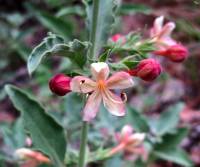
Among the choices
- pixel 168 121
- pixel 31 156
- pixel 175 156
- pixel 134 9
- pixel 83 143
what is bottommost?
pixel 175 156

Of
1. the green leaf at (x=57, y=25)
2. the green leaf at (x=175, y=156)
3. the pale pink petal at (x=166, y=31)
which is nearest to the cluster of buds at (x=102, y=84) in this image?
the pale pink petal at (x=166, y=31)

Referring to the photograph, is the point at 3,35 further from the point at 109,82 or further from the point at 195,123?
the point at 109,82

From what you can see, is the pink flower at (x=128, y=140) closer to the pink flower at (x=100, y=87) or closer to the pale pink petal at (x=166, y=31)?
the pale pink petal at (x=166, y=31)

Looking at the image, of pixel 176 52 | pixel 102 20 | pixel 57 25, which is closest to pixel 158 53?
pixel 176 52

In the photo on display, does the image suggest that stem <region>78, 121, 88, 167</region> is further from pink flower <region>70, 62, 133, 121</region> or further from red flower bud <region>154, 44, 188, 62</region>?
red flower bud <region>154, 44, 188, 62</region>

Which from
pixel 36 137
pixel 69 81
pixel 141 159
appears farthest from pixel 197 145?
pixel 69 81

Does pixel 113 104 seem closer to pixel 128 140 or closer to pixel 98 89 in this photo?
pixel 98 89
